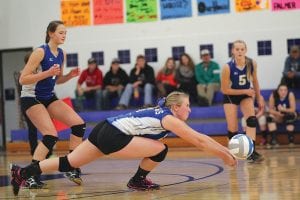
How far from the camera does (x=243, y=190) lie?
5.86 meters

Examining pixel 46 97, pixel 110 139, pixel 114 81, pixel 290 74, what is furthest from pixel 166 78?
pixel 110 139

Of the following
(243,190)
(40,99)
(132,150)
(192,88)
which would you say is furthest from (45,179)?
(192,88)

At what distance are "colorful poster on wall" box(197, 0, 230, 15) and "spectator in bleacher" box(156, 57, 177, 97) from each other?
1505 mm

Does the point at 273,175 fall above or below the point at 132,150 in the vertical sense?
below

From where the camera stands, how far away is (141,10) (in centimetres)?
1581

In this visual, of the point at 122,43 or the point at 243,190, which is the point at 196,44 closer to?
the point at 122,43

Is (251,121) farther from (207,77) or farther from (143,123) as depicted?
(207,77)

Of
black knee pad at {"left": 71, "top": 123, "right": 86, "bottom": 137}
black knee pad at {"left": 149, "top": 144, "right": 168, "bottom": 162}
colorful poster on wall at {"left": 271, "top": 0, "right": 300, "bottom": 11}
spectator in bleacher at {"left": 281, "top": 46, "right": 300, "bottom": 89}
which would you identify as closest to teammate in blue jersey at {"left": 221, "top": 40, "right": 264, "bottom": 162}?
black knee pad at {"left": 71, "top": 123, "right": 86, "bottom": 137}

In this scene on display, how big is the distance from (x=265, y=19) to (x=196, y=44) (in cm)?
181

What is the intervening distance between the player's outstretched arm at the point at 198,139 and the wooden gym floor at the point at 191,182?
16.3 inches

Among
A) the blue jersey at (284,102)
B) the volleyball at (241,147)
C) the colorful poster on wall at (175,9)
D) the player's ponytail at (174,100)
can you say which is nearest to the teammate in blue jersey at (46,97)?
the player's ponytail at (174,100)

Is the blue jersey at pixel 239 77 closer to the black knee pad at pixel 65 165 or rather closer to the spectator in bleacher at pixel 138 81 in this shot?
the black knee pad at pixel 65 165

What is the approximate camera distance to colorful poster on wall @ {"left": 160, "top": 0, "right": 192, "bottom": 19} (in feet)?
50.2

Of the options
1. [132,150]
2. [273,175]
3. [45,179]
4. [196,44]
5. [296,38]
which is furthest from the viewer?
[196,44]
